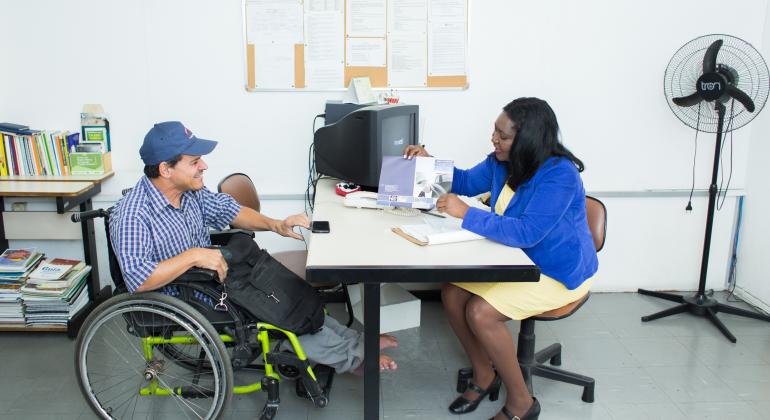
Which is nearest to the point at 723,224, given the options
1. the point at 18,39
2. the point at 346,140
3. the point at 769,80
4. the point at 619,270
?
the point at 619,270

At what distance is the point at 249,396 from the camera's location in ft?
8.63

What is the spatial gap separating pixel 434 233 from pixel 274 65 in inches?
60.9

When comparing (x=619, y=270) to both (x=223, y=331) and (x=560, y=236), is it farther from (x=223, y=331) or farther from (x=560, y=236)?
(x=223, y=331)

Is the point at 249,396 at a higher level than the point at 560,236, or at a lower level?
lower

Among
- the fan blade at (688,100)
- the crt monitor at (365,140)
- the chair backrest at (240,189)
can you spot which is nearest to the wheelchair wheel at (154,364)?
the chair backrest at (240,189)

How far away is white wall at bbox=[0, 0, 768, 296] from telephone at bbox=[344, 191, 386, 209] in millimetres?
840

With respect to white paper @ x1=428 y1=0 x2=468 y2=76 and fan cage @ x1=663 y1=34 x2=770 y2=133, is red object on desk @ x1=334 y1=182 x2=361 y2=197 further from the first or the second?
fan cage @ x1=663 y1=34 x2=770 y2=133

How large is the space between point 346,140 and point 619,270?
1.83 m

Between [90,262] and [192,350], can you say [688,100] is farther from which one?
[90,262]

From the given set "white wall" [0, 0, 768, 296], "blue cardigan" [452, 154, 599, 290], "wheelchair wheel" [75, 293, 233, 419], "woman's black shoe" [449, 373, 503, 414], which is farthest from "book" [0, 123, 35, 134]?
"woman's black shoe" [449, 373, 503, 414]

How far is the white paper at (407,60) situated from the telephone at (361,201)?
2.98ft

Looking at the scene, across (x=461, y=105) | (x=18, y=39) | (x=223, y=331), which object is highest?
(x=18, y=39)

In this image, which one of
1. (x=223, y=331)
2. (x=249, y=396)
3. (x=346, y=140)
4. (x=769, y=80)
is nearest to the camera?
(x=223, y=331)

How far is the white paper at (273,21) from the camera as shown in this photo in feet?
10.7
